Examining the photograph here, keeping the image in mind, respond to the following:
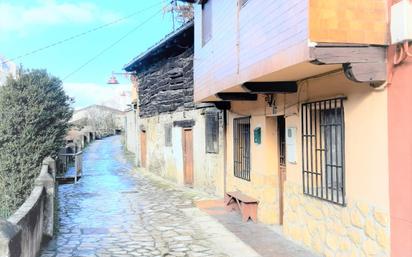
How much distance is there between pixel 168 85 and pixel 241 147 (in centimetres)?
737

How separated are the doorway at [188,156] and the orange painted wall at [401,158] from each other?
10.9 m

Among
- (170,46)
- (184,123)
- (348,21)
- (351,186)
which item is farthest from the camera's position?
(170,46)

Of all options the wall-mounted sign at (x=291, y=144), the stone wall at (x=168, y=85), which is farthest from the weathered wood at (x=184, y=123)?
the wall-mounted sign at (x=291, y=144)

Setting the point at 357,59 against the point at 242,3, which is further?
the point at 242,3

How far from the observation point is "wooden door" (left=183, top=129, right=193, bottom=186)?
15727 millimetres

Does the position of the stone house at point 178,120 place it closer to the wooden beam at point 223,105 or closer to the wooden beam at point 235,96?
the wooden beam at point 223,105

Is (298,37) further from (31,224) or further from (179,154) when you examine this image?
(179,154)

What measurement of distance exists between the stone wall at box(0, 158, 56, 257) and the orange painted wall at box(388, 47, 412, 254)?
12.7 ft

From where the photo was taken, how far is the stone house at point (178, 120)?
44.9ft

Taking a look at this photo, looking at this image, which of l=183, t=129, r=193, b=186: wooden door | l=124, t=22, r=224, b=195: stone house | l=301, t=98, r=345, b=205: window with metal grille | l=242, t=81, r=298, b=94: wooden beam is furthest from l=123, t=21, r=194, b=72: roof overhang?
l=301, t=98, r=345, b=205: window with metal grille

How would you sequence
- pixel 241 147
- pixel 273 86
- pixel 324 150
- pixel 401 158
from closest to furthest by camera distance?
1. pixel 401 158
2. pixel 324 150
3. pixel 273 86
4. pixel 241 147

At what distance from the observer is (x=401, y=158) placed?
484 cm

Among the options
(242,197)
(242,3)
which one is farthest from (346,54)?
(242,197)

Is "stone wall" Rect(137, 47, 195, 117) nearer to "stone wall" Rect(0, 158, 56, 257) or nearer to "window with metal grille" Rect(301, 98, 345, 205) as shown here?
"stone wall" Rect(0, 158, 56, 257)
